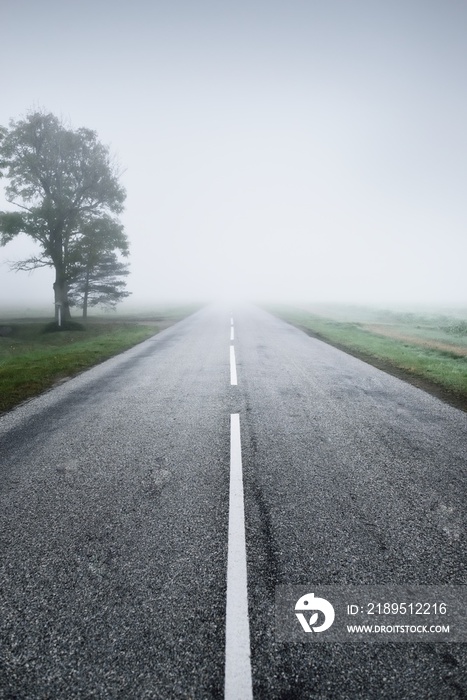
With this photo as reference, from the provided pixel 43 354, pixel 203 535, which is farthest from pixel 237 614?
pixel 43 354

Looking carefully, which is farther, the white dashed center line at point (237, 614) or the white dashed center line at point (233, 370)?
the white dashed center line at point (233, 370)

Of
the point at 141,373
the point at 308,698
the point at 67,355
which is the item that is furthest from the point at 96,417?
the point at 67,355

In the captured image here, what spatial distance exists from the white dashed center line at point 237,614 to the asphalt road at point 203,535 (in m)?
0.04

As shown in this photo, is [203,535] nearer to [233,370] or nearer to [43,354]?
[233,370]

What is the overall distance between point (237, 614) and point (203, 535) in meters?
0.85

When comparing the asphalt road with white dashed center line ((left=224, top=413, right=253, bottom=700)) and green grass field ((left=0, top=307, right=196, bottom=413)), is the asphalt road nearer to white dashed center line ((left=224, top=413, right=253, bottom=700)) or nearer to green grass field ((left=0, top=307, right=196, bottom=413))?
white dashed center line ((left=224, top=413, right=253, bottom=700))

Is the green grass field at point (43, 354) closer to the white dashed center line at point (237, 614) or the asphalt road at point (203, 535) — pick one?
the asphalt road at point (203, 535)

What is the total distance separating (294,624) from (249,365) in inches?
317

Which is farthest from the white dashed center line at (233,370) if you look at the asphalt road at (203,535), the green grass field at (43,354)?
the green grass field at (43,354)

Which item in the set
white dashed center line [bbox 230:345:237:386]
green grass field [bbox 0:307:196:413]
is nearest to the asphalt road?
white dashed center line [bbox 230:345:237:386]

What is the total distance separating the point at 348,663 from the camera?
195 cm

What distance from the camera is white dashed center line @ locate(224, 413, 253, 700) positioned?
182 cm

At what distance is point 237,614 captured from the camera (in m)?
2.21

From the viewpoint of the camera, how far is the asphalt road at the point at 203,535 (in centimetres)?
190
